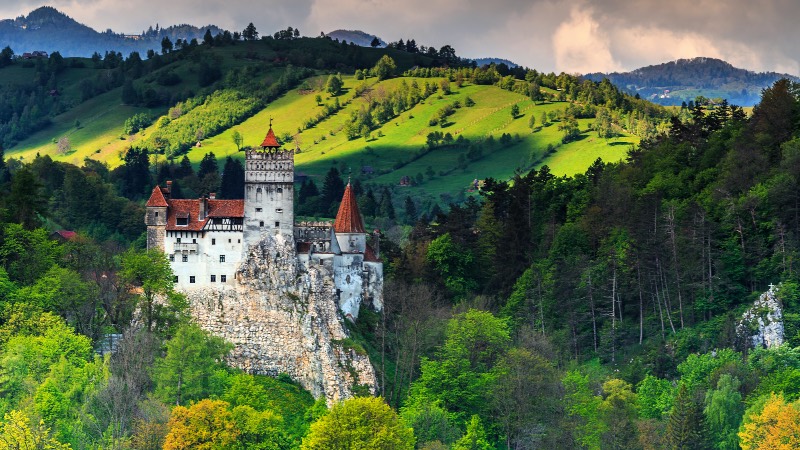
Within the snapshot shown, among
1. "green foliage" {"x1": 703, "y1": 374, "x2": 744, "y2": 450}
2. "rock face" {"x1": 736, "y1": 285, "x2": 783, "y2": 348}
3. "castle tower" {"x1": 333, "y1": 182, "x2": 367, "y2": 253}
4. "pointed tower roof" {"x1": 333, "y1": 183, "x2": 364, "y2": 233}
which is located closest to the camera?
"green foliage" {"x1": 703, "y1": 374, "x2": 744, "y2": 450}

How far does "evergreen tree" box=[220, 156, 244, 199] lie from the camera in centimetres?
16275

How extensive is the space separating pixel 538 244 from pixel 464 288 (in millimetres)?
8259

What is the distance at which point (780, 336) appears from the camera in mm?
98625

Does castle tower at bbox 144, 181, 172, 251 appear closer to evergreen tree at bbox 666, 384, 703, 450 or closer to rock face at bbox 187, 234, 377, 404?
rock face at bbox 187, 234, 377, 404

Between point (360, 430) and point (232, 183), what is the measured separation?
269 ft

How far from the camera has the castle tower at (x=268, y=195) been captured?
329ft

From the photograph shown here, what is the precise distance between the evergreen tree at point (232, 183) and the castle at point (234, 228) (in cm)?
6006

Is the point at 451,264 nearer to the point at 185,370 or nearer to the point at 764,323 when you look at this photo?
the point at 764,323

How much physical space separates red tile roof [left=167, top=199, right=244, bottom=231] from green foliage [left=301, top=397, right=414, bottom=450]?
18573 millimetres

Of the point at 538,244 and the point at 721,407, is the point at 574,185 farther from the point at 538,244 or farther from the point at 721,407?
the point at 721,407

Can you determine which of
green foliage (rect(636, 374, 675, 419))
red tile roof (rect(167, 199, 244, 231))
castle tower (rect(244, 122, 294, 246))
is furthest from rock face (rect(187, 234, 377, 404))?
green foliage (rect(636, 374, 675, 419))

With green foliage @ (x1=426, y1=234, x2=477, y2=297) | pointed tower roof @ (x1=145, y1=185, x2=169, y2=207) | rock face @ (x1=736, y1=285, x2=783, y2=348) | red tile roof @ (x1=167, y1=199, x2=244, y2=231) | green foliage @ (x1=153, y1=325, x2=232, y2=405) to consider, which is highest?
Result: pointed tower roof @ (x1=145, y1=185, x2=169, y2=207)

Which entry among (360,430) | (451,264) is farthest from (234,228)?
(451,264)

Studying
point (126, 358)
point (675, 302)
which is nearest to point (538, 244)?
point (675, 302)
